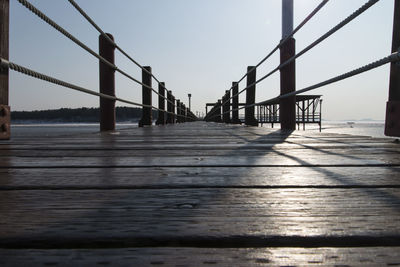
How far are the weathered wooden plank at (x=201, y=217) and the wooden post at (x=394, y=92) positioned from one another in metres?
1.01

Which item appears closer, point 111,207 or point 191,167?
point 111,207

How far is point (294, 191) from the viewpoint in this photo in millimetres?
684

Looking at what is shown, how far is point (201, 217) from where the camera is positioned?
0.51 meters

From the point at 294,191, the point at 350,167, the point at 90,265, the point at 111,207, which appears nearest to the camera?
the point at 90,265

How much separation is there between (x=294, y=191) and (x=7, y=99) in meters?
1.52

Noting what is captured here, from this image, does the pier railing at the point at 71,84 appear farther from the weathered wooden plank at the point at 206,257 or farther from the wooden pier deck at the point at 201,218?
the weathered wooden plank at the point at 206,257

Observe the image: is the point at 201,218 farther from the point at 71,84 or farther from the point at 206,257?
the point at 71,84

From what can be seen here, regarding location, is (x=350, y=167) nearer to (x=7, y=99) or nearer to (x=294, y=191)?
(x=294, y=191)

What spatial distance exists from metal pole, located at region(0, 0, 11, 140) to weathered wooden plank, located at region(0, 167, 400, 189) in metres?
0.68

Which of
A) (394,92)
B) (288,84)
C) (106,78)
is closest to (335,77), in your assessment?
(394,92)

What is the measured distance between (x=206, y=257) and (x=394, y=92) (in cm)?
159

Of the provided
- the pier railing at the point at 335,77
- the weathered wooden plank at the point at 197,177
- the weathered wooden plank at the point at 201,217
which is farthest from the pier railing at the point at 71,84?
the pier railing at the point at 335,77

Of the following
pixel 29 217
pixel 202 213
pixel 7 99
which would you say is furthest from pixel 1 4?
pixel 202 213

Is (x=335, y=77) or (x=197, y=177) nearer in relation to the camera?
(x=197, y=177)
